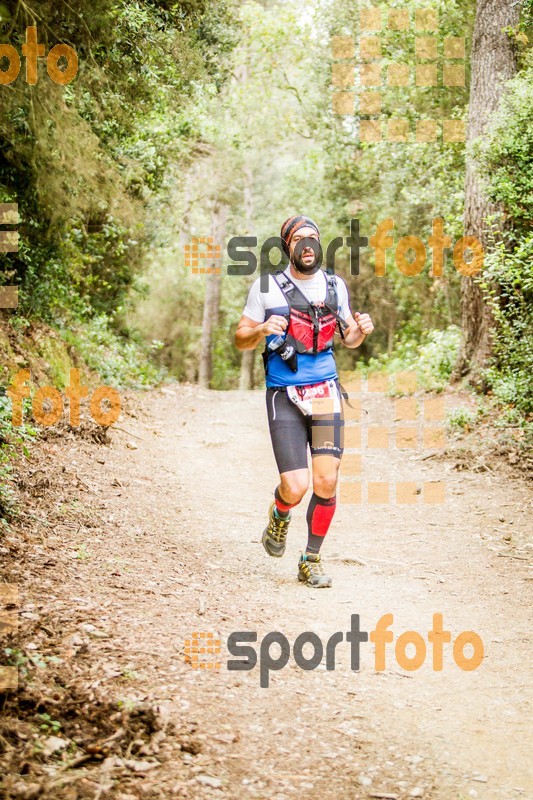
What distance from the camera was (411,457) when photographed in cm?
1046

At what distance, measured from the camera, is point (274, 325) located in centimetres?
521

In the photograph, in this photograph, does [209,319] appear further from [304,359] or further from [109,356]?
→ [304,359]

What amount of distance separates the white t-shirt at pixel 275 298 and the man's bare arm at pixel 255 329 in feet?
0.18

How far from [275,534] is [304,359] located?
1394mm

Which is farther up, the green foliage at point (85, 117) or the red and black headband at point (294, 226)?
the green foliage at point (85, 117)

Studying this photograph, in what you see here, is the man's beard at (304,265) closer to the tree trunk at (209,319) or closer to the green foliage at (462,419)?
the green foliage at (462,419)

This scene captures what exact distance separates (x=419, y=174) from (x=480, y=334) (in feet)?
22.5

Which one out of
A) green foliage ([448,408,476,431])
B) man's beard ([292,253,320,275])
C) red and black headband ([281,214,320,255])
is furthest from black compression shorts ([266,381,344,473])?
green foliage ([448,408,476,431])

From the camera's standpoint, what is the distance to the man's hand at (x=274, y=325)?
17.1 feet

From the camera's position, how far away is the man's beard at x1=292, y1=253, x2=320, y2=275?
5492 mm

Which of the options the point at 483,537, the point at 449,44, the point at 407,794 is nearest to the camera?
the point at 407,794

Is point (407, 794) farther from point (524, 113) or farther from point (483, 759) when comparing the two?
point (524, 113)

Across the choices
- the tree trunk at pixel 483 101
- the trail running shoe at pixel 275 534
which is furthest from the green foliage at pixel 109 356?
the trail running shoe at pixel 275 534

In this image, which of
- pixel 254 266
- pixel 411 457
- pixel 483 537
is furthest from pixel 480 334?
pixel 254 266
